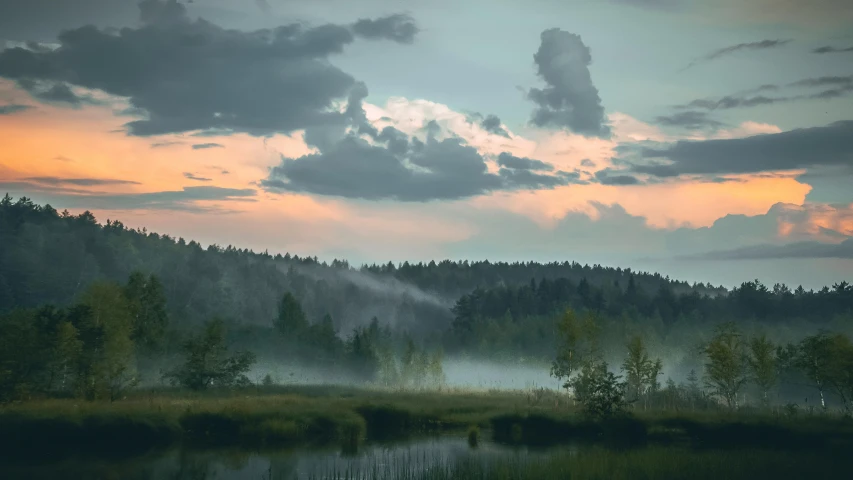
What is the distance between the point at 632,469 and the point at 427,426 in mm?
34269

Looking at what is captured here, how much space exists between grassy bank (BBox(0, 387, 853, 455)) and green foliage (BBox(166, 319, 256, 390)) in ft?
26.0

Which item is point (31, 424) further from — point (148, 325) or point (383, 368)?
point (383, 368)

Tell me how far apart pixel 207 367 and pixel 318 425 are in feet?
99.2

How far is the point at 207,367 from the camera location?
91750 millimetres

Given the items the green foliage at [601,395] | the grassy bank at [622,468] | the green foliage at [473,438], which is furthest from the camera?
the green foliage at [601,395]

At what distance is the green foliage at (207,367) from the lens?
298 ft

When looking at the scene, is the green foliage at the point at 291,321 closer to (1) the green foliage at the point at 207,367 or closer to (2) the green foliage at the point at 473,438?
Result: (1) the green foliage at the point at 207,367

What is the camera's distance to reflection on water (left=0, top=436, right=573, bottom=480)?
4514cm

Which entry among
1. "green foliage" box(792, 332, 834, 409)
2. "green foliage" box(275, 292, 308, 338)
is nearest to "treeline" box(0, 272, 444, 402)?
"green foliage" box(275, 292, 308, 338)

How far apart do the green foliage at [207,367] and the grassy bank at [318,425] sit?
793cm

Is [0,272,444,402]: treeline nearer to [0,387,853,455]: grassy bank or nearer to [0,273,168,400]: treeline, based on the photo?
[0,273,168,400]: treeline

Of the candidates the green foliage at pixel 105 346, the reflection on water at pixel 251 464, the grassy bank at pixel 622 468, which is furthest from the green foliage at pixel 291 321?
the grassy bank at pixel 622 468

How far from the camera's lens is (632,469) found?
141 feet

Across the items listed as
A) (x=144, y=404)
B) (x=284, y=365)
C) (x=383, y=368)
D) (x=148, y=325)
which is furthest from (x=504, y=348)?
(x=144, y=404)
